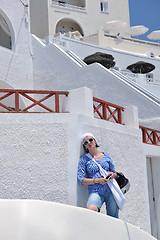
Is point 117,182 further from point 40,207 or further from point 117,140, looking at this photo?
point 40,207

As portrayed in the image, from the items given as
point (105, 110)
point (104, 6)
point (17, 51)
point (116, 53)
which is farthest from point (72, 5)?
point (105, 110)

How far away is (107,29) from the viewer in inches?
1293

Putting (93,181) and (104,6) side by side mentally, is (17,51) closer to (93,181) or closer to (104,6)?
(93,181)

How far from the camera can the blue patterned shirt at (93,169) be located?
748 centimetres

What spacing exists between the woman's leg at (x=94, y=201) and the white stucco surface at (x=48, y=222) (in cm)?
60

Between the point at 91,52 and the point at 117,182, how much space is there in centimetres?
1885

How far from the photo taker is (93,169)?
24.5 feet

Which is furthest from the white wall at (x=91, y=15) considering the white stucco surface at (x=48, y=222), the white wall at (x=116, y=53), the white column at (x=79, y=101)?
the white stucco surface at (x=48, y=222)

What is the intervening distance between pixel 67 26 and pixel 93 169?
92.1ft

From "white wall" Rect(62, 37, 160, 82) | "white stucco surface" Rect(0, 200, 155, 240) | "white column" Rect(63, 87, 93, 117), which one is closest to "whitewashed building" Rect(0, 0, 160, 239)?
"white column" Rect(63, 87, 93, 117)

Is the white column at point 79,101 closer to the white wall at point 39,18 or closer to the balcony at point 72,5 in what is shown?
the white wall at point 39,18

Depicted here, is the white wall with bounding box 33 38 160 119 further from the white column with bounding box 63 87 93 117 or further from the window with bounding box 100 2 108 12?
the window with bounding box 100 2 108 12

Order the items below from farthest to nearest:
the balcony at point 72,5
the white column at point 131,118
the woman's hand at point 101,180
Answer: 1. the balcony at point 72,5
2. the white column at point 131,118
3. the woman's hand at point 101,180

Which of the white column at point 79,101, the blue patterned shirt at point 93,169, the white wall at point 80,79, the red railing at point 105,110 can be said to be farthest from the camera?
the white wall at point 80,79
